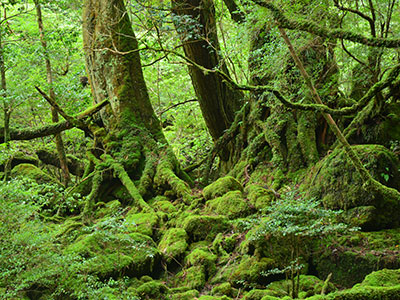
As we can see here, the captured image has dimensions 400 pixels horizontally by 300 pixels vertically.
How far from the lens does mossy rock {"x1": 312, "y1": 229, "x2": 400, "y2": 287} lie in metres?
3.99

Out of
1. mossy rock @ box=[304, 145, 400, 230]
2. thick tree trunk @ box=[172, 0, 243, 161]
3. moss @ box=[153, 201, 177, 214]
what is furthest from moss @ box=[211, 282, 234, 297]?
thick tree trunk @ box=[172, 0, 243, 161]

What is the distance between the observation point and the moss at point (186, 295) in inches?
170

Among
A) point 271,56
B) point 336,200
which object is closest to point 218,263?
point 336,200

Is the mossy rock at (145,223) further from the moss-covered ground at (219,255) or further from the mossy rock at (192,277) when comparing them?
the mossy rock at (192,277)

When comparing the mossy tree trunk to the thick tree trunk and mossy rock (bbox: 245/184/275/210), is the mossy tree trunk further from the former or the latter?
mossy rock (bbox: 245/184/275/210)

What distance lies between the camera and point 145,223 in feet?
21.5

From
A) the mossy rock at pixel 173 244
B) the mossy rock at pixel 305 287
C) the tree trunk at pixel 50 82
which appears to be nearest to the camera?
the mossy rock at pixel 305 287

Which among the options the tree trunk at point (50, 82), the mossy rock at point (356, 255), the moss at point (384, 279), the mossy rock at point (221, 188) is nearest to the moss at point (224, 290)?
the mossy rock at point (356, 255)

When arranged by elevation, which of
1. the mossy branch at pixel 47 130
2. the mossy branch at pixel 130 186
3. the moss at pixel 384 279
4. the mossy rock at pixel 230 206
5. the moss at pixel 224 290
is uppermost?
the mossy branch at pixel 47 130

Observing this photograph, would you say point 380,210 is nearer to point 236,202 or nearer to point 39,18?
point 236,202

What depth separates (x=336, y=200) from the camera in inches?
196

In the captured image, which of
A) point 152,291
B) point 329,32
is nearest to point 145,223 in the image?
point 152,291

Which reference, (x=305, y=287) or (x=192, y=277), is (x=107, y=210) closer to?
(x=192, y=277)

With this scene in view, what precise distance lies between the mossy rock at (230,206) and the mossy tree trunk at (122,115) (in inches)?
77.2
